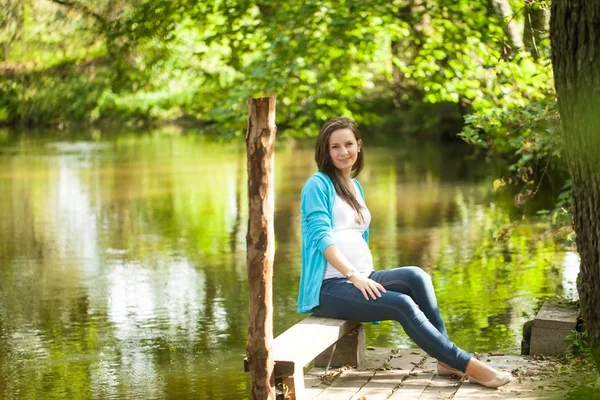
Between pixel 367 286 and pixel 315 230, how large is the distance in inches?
17.7

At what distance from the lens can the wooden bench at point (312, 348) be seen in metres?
→ 5.62

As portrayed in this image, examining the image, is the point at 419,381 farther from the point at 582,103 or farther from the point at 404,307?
the point at 582,103

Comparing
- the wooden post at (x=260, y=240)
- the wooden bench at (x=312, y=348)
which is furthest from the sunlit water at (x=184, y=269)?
the wooden post at (x=260, y=240)

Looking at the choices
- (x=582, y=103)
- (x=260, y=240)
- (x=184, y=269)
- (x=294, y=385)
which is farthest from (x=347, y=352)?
(x=184, y=269)

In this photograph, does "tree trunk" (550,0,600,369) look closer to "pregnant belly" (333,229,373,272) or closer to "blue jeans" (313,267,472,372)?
"blue jeans" (313,267,472,372)

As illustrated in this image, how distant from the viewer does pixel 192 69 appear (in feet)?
58.4

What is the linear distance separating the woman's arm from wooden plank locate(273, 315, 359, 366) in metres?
0.26

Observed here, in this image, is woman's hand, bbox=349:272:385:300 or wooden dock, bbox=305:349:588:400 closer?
wooden dock, bbox=305:349:588:400

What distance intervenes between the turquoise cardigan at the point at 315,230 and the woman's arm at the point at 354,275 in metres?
0.06

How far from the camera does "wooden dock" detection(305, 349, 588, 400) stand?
5.93m

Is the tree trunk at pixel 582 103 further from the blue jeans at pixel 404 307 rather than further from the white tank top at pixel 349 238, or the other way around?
the white tank top at pixel 349 238

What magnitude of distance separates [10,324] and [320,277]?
418 cm

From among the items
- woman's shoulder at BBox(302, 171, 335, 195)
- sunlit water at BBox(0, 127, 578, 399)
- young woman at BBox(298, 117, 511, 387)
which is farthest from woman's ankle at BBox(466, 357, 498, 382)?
sunlit water at BBox(0, 127, 578, 399)

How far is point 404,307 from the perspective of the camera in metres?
6.04
